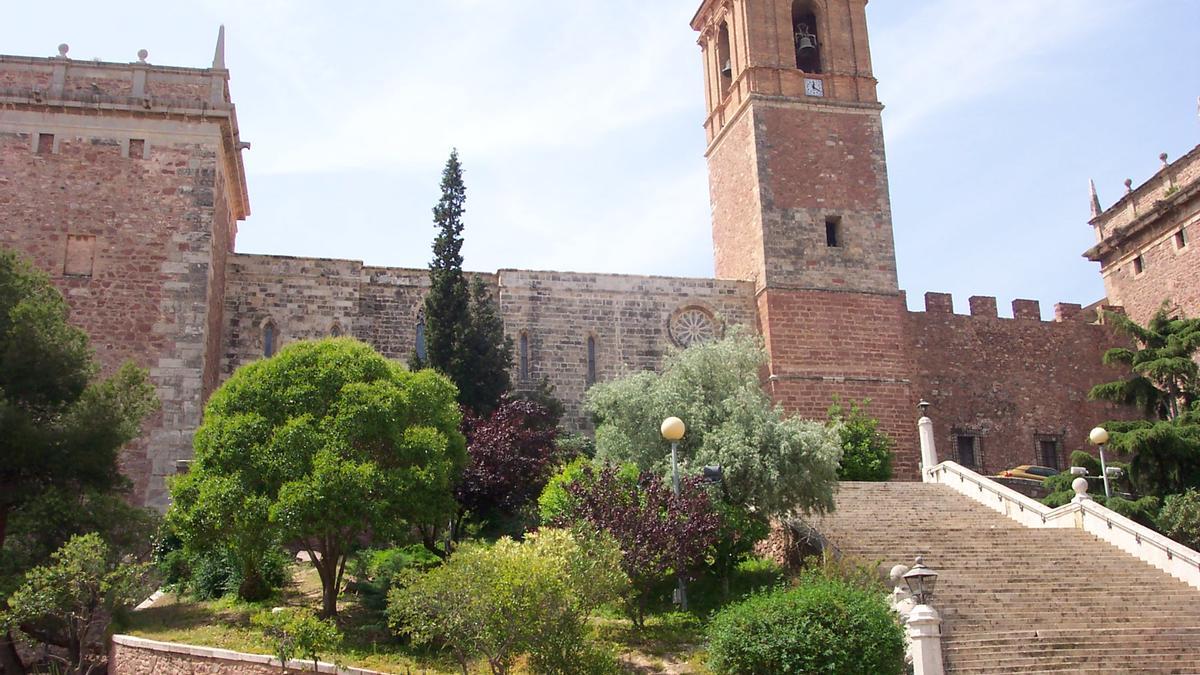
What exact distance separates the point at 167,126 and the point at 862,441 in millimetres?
15671

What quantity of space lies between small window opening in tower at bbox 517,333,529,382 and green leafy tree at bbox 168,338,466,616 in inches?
312

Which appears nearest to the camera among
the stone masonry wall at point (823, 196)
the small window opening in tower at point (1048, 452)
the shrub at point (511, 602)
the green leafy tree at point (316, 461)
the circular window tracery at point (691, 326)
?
the shrub at point (511, 602)

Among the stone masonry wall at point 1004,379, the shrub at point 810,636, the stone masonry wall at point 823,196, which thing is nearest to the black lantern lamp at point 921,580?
the shrub at point 810,636

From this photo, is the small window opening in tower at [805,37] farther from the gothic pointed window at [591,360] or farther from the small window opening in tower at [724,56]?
the gothic pointed window at [591,360]

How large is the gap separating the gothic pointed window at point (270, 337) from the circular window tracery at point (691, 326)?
8.75m

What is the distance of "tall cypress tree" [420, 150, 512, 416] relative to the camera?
2183cm

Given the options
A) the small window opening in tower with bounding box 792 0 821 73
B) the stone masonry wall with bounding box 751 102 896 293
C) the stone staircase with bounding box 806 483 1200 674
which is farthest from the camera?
the small window opening in tower with bounding box 792 0 821 73

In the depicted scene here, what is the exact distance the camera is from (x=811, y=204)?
1065 inches

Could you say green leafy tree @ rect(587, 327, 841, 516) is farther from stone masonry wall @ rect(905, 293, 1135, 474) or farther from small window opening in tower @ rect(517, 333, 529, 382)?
stone masonry wall @ rect(905, 293, 1135, 474)

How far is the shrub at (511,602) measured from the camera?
1302cm

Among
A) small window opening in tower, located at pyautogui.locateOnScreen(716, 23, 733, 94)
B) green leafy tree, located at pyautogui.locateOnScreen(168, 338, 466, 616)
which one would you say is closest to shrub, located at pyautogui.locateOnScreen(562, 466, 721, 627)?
green leafy tree, located at pyautogui.locateOnScreen(168, 338, 466, 616)

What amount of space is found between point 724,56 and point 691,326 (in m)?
8.29

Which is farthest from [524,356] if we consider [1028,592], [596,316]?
[1028,592]

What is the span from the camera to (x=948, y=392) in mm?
29203
